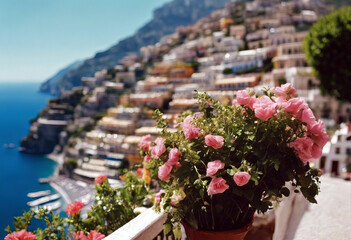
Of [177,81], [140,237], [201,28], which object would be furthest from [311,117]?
[201,28]

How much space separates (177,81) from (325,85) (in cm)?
2666

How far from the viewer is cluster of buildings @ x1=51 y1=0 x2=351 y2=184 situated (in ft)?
94.0

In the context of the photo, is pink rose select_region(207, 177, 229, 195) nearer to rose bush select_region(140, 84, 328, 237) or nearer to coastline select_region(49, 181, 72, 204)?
rose bush select_region(140, 84, 328, 237)

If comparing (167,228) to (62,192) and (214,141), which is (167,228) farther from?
(62,192)

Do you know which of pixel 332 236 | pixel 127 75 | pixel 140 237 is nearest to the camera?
pixel 140 237

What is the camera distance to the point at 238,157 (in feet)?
5.25

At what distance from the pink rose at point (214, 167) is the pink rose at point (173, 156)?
17 cm

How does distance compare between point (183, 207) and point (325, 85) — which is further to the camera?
point (325, 85)

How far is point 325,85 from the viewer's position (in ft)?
59.9

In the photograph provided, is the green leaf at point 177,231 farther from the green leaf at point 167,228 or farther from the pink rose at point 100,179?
the pink rose at point 100,179

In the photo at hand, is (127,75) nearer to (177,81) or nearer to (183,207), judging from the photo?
(177,81)

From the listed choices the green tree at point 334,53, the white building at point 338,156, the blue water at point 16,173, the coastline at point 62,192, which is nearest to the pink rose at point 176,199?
the white building at point 338,156

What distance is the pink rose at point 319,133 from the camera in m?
1.53

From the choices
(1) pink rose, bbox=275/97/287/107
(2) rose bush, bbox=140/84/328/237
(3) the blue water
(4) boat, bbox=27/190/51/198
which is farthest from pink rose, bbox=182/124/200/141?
(4) boat, bbox=27/190/51/198
